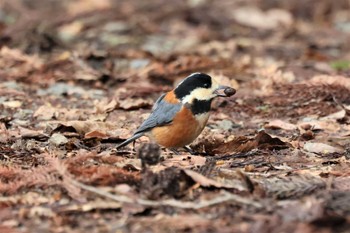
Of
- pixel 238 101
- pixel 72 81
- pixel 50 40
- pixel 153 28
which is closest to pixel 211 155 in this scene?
pixel 238 101

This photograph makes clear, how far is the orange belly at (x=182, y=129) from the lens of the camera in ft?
17.4

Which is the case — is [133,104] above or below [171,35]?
above

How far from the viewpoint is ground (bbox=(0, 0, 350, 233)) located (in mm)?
3822

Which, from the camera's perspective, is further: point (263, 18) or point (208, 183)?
point (263, 18)

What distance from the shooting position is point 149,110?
6.91m

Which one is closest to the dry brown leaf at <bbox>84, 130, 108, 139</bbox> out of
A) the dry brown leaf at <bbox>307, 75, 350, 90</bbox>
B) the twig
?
the twig

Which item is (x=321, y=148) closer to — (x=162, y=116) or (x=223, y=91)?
(x=223, y=91)

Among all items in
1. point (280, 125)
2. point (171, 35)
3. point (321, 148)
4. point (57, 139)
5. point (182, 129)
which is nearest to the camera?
point (182, 129)

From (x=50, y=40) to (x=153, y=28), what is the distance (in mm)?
2119

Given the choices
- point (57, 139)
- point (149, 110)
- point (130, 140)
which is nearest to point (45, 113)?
point (149, 110)

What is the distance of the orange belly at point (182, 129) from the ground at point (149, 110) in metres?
0.12

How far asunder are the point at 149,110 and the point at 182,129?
5.38 ft

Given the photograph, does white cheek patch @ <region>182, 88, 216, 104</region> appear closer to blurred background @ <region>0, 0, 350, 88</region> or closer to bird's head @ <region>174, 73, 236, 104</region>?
bird's head @ <region>174, 73, 236, 104</region>

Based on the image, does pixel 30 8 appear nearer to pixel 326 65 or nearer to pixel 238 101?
pixel 326 65
